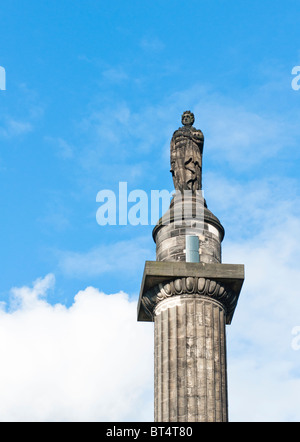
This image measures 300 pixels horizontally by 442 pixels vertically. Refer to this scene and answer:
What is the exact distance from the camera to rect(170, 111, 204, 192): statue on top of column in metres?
35.2

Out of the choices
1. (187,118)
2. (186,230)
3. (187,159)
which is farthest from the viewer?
(187,118)

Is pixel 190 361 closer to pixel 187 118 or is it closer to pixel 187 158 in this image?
pixel 187 158

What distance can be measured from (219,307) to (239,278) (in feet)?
3.64

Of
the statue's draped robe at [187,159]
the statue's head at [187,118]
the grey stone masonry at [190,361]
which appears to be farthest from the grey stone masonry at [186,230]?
the statue's head at [187,118]

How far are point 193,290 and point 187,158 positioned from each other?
5481 mm

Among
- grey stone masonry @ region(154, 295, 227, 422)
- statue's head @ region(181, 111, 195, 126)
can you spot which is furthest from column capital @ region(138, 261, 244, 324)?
statue's head @ region(181, 111, 195, 126)

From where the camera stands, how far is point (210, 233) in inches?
1331

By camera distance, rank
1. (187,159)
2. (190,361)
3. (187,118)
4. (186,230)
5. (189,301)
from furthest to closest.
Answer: (187,118) < (187,159) < (186,230) < (189,301) < (190,361)

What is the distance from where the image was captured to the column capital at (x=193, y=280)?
3212 cm

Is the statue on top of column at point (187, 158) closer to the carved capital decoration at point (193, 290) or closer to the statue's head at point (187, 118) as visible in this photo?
the statue's head at point (187, 118)

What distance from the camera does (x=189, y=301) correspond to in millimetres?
32031

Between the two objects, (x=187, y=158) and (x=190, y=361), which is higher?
(x=187, y=158)

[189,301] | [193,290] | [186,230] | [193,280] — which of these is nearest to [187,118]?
[186,230]
